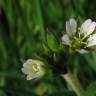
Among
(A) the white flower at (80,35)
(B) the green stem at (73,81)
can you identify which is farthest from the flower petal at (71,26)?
(B) the green stem at (73,81)

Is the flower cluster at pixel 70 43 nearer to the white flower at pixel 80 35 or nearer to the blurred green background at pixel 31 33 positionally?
the white flower at pixel 80 35

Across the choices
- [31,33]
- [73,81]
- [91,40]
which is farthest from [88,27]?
[31,33]

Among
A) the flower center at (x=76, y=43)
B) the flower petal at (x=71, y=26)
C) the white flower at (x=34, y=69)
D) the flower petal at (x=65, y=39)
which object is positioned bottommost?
the white flower at (x=34, y=69)

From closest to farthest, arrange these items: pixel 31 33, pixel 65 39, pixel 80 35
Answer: pixel 65 39 → pixel 80 35 → pixel 31 33

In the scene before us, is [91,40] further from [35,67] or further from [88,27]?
[35,67]

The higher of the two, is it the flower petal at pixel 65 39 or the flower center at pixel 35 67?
the flower petal at pixel 65 39

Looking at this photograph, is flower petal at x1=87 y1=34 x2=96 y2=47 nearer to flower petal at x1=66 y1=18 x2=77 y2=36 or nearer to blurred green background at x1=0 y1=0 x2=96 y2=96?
flower petal at x1=66 y1=18 x2=77 y2=36
